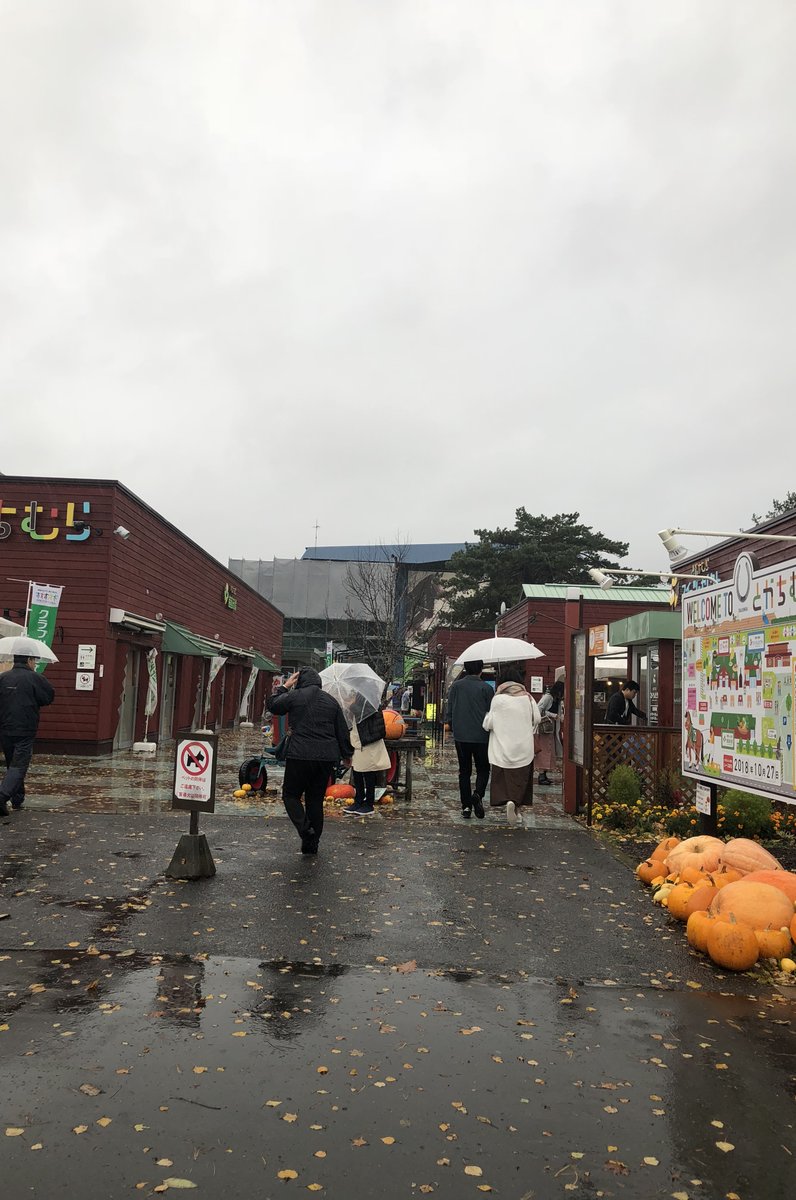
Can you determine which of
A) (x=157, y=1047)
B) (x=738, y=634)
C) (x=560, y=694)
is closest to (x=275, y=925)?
(x=157, y=1047)

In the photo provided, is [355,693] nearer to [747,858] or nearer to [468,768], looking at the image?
[468,768]

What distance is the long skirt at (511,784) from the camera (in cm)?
1116

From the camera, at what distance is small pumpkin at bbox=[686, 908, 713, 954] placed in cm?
573

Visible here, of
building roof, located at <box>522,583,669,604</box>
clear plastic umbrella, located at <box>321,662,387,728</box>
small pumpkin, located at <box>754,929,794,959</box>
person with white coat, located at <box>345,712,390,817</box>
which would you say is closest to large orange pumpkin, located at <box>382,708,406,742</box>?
person with white coat, located at <box>345,712,390,817</box>

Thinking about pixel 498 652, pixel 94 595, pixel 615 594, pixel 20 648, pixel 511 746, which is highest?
pixel 615 594

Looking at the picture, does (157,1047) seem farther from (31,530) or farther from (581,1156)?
(31,530)

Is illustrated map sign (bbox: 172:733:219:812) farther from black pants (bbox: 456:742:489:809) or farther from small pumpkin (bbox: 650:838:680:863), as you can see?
black pants (bbox: 456:742:489:809)

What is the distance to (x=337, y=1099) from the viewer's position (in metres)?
3.56

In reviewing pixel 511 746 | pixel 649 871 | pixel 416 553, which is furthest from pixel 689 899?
pixel 416 553

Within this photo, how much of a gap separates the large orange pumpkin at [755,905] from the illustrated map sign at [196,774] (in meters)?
3.93

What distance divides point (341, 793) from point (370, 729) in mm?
1773

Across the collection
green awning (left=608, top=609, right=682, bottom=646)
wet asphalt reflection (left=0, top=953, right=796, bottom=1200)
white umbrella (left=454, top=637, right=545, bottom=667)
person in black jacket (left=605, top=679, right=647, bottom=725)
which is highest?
green awning (left=608, top=609, right=682, bottom=646)

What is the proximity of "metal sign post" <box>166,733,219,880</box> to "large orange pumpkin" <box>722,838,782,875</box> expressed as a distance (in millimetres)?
4122

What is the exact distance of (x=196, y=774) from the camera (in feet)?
24.0
